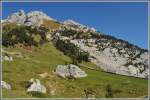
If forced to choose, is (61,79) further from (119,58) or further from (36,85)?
(119,58)

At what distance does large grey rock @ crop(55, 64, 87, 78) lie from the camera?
27.1 m

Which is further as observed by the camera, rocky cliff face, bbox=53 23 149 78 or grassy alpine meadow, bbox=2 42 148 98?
rocky cliff face, bbox=53 23 149 78

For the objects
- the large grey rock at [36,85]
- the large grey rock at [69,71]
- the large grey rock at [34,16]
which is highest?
the large grey rock at [34,16]

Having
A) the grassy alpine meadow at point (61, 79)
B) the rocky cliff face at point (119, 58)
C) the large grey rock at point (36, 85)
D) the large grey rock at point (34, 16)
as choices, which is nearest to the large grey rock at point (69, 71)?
the grassy alpine meadow at point (61, 79)

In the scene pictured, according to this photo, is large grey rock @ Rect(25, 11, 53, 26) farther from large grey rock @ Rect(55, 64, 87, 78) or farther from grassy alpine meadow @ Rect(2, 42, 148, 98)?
large grey rock @ Rect(55, 64, 87, 78)

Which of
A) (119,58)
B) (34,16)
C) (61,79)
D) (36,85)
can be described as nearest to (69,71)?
(61,79)

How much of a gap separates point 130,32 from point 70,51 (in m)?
7.05

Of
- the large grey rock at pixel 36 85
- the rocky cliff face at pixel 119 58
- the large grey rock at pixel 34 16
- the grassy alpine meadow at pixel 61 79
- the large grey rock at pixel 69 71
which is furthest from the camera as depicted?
the large grey rock at pixel 69 71

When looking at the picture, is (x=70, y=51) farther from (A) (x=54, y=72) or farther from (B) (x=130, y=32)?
(B) (x=130, y=32)

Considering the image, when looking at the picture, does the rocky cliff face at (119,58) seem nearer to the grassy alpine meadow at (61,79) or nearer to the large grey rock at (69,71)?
the grassy alpine meadow at (61,79)

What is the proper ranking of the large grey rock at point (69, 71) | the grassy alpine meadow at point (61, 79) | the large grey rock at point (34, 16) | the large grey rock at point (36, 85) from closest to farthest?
the large grey rock at point (36, 85) → the grassy alpine meadow at point (61, 79) → the large grey rock at point (34, 16) → the large grey rock at point (69, 71)

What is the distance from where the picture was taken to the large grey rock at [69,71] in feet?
89.0

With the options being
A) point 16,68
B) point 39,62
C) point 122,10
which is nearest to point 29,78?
point 16,68

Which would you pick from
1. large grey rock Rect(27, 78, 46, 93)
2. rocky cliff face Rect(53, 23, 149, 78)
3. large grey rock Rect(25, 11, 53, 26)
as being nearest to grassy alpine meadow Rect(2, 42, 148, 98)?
large grey rock Rect(27, 78, 46, 93)
